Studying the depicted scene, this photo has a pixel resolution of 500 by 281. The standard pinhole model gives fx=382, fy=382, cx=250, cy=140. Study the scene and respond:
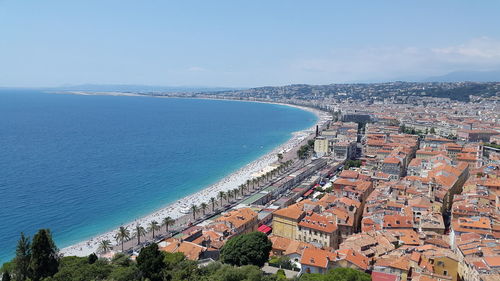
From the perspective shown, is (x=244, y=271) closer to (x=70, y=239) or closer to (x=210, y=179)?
(x=70, y=239)

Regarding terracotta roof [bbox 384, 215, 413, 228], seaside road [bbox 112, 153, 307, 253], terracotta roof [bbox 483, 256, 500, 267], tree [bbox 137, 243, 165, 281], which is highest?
tree [bbox 137, 243, 165, 281]

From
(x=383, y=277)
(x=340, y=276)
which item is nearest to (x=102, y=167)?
(x=340, y=276)

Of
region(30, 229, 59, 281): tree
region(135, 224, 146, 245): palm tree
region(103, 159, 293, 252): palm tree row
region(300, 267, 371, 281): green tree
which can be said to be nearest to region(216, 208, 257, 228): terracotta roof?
region(103, 159, 293, 252): palm tree row

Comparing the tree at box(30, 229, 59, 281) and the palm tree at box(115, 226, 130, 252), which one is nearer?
the tree at box(30, 229, 59, 281)

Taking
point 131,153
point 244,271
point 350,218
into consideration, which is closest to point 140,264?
point 244,271

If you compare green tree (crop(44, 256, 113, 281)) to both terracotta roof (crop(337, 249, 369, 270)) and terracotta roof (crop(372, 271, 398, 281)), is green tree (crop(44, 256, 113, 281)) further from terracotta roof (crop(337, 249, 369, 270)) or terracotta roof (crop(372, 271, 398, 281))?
terracotta roof (crop(372, 271, 398, 281))

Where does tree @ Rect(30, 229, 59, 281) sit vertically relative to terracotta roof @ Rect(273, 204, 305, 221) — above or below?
above
